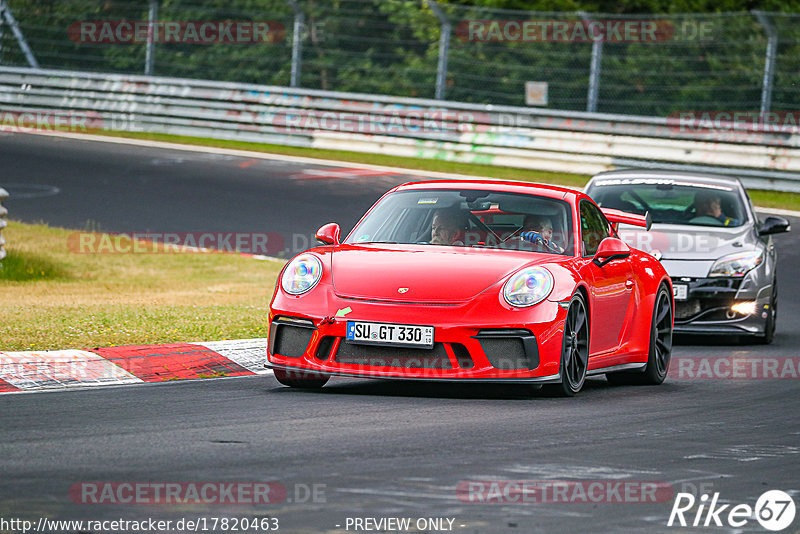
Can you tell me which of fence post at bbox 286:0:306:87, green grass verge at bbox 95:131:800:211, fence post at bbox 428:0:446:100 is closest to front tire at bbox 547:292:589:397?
green grass verge at bbox 95:131:800:211

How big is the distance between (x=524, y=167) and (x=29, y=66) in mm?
10495

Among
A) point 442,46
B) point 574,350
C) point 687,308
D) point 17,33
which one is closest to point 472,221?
point 574,350

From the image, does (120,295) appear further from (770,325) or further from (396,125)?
(396,125)

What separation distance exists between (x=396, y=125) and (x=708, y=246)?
522 inches

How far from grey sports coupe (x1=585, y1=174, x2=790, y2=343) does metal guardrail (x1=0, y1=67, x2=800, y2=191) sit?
29.5 feet

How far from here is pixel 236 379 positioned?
9055 mm

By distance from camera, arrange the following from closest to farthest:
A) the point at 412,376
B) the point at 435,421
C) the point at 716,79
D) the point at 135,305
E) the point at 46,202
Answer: the point at 435,421 → the point at 412,376 → the point at 135,305 → the point at 46,202 → the point at 716,79

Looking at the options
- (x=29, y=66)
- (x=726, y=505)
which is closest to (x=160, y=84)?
(x=29, y=66)

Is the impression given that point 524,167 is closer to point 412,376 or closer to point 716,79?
point 716,79

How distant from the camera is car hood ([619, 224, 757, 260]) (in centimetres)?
1273

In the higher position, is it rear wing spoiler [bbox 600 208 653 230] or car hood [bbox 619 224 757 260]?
rear wing spoiler [bbox 600 208 653 230]

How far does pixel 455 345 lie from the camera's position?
796 centimetres

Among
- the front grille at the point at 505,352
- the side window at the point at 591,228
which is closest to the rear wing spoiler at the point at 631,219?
the side window at the point at 591,228

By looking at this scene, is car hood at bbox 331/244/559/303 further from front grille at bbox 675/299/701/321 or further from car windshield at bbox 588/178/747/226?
car windshield at bbox 588/178/747/226
